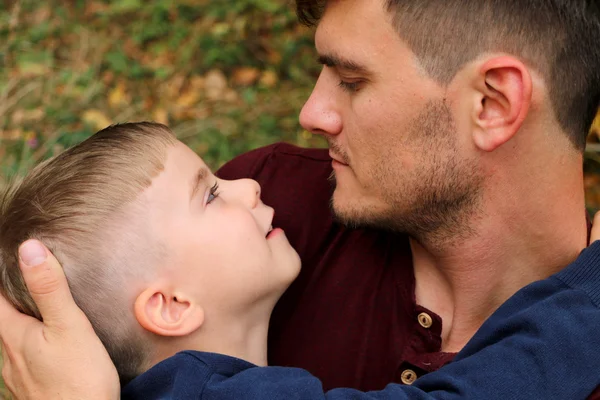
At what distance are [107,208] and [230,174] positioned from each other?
63cm

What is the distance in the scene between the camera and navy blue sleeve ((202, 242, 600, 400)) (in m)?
1.98

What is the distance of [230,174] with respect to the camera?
2738 mm

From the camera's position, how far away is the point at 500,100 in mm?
2188

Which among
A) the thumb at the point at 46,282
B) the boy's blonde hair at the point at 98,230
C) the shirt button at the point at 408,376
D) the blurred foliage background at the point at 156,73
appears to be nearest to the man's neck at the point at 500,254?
the shirt button at the point at 408,376

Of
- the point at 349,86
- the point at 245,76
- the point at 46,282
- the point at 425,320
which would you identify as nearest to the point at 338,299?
the point at 425,320

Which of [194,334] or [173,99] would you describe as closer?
[194,334]

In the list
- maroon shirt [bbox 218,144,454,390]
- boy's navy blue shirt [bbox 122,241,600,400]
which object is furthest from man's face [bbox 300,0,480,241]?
boy's navy blue shirt [bbox 122,241,600,400]

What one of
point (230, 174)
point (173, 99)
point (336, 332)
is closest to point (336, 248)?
point (336, 332)

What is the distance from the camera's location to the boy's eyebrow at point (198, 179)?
2307 mm

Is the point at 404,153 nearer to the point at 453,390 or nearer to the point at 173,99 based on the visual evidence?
the point at 453,390

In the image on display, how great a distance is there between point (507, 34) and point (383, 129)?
42 centimetres

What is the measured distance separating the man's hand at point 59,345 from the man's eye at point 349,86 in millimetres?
937

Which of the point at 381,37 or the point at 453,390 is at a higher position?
the point at 381,37

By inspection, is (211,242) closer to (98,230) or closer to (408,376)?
(98,230)
